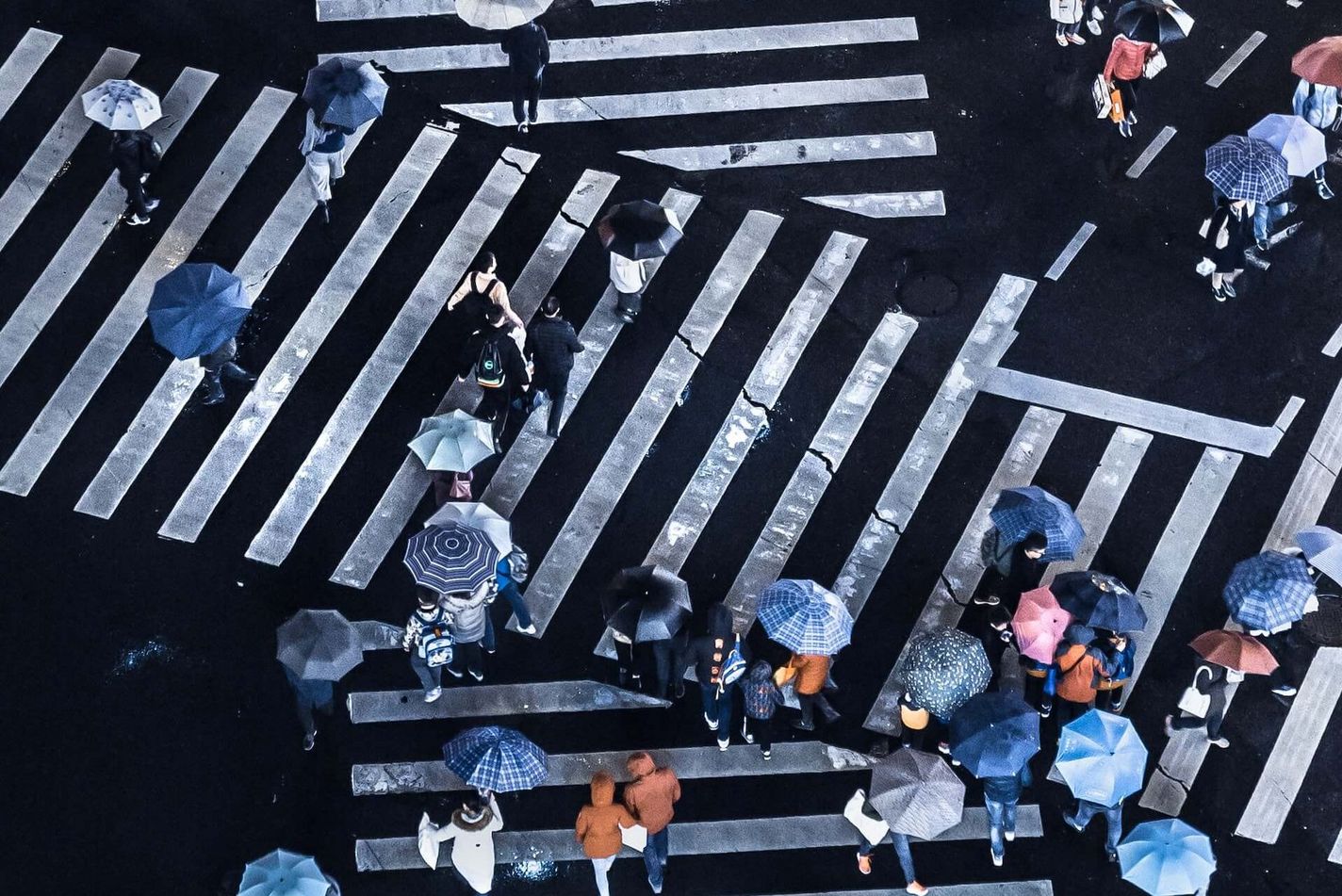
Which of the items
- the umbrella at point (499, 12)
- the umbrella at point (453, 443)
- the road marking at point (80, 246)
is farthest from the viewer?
the road marking at point (80, 246)

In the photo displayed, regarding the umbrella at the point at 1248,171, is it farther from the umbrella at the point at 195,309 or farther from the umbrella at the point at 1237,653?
the umbrella at the point at 195,309

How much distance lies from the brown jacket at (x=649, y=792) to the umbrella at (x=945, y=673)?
2.64 metres

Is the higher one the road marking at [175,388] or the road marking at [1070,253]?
the road marking at [1070,253]

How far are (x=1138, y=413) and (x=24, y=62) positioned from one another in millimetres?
14270

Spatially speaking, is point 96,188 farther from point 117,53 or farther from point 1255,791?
point 1255,791

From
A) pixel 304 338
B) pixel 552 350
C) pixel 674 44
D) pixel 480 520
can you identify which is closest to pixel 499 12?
pixel 674 44

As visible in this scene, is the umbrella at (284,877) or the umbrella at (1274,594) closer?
the umbrella at (284,877)

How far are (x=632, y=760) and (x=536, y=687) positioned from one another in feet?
6.93

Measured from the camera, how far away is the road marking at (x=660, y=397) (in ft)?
59.1

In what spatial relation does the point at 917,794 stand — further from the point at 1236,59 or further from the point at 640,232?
the point at 1236,59

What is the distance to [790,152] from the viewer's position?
1998cm

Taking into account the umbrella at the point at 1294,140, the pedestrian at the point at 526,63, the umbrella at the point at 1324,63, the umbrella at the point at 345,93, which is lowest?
the umbrella at the point at 345,93

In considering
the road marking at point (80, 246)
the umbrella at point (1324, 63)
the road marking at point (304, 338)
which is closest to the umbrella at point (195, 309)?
the road marking at point (304, 338)

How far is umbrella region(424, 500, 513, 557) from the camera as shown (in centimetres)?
1653
